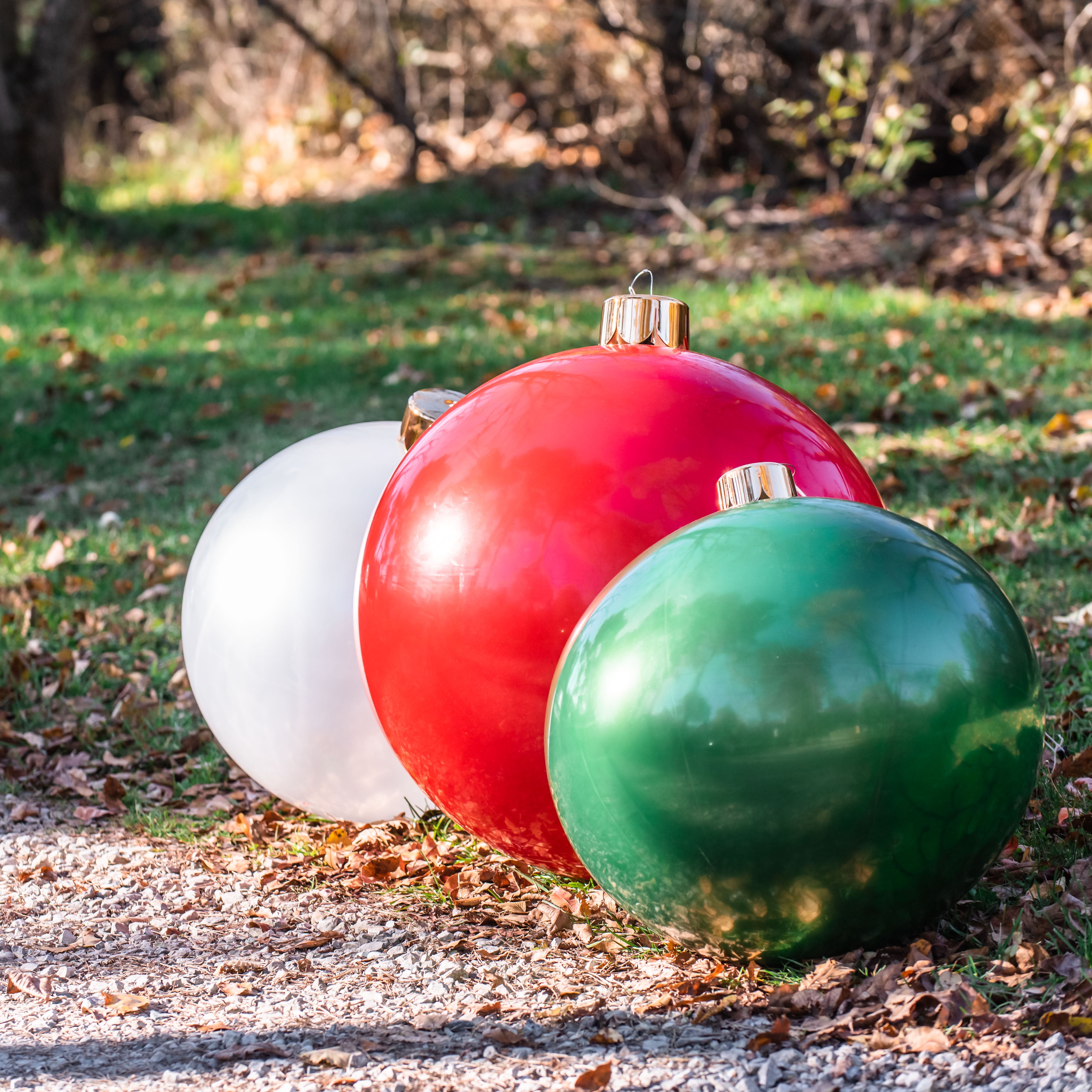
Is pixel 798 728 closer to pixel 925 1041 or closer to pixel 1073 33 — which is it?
pixel 925 1041

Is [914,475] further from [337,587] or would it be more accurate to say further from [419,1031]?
[419,1031]

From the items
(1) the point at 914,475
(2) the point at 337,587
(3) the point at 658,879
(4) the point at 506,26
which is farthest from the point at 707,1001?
(4) the point at 506,26

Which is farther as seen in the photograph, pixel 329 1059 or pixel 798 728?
pixel 329 1059

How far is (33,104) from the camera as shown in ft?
35.8

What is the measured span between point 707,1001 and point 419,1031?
56cm

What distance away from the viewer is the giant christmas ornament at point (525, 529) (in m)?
2.56

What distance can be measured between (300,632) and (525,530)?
78 centimetres

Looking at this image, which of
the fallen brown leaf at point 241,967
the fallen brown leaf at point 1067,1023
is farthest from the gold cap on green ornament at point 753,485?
the fallen brown leaf at point 241,967

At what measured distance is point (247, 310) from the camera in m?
9.75

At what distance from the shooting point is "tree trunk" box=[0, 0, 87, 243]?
10789mm

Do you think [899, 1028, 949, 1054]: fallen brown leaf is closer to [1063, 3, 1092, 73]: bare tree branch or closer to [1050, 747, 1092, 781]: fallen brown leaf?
[1050, 747, 1092, 781]: fallen brown leaf

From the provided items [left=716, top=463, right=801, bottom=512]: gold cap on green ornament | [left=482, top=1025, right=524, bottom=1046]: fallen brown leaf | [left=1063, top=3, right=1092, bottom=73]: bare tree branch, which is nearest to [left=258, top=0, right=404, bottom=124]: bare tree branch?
[left=1063, top=3, right=1092, bottom=73]: bare tree branch

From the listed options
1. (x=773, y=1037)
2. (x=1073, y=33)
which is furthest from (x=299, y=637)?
(x=1073, y=33)

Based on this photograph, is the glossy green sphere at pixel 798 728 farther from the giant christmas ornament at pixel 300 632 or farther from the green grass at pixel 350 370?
the giant christmas ornament at pixel 300 632
